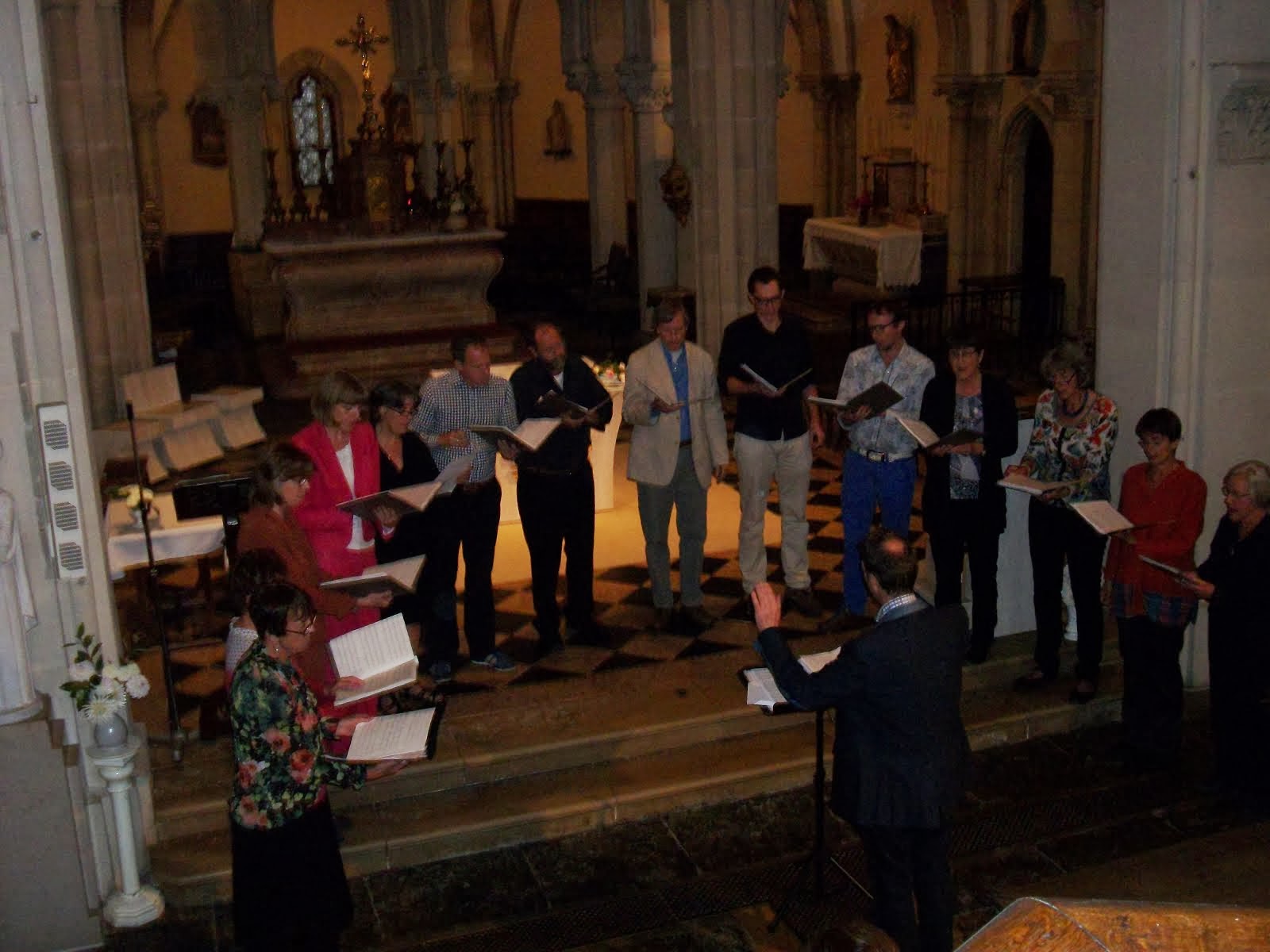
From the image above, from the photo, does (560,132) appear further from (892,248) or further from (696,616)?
(696,616)

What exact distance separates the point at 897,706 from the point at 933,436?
95.3 inches

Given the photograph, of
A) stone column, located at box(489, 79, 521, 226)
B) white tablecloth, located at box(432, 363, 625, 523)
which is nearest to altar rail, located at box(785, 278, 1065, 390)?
white tablecloth, located at box(432, 363, 625, 523)

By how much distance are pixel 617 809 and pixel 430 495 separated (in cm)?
144

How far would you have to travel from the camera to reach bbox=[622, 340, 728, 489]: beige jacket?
708cm

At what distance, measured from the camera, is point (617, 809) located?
597cm

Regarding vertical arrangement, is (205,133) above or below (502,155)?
above

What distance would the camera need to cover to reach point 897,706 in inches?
166

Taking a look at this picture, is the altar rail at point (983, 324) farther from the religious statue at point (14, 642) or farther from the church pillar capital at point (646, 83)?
the religious statue at point (14, 642)

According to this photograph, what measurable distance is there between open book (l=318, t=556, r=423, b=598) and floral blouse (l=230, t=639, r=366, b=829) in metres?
0.99

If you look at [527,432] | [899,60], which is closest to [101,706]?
[527,432]

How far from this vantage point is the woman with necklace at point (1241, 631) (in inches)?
221

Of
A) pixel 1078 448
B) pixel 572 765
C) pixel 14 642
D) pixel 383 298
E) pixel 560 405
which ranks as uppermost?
pixel 560 405

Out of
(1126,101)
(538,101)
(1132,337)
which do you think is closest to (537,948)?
(1132,337)

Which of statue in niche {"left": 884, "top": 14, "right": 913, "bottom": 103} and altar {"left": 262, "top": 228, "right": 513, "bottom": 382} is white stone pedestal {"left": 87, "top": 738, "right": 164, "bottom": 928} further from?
statue in niche {"left": 884, "top": 14, "right": 913, "bottom": 103}
